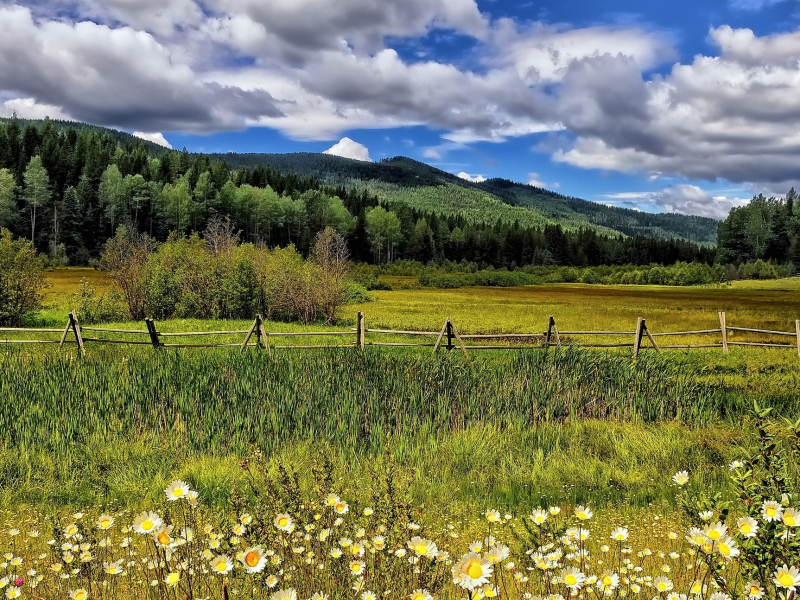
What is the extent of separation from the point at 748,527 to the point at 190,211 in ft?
286

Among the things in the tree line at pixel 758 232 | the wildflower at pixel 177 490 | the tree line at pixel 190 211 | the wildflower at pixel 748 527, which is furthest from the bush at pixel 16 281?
the tree line at pixel 758 232

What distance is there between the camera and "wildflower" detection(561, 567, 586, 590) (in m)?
2.24

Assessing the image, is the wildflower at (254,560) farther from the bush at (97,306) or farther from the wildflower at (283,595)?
the bush at (97,306)

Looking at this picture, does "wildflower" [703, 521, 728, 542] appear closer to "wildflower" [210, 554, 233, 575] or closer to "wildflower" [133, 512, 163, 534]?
"wildflower" [210, 554, 233, 575]

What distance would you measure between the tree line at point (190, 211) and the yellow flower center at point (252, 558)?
6271 cm

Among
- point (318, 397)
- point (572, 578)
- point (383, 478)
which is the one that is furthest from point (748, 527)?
point (318, 397)

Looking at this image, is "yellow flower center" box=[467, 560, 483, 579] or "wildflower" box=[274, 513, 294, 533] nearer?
"yellow flower center" box=[467, 560, 483, 579]

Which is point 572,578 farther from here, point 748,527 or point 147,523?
point 147,523

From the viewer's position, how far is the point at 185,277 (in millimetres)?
30438

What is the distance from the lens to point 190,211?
8100 cm

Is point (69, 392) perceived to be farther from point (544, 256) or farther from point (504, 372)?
point (544, 256)

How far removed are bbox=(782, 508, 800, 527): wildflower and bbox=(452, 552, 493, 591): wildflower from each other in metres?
1.19

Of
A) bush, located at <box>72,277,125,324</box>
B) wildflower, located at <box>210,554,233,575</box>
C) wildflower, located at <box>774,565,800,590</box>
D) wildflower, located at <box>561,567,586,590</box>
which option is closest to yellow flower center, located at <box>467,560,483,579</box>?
wildflower, located at <box>561,567,586,590</box>

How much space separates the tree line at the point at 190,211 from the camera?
75.4 metres
